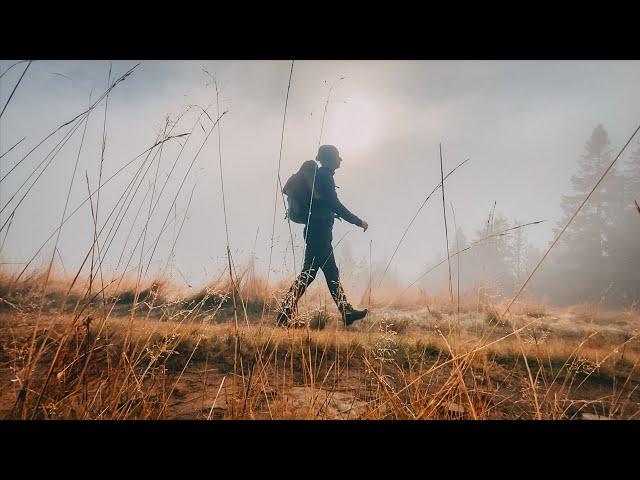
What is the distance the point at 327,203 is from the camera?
4.04 metres

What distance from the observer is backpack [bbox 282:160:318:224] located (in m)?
3.97

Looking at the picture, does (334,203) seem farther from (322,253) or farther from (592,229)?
(592,229)

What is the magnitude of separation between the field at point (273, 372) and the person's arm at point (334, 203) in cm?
149

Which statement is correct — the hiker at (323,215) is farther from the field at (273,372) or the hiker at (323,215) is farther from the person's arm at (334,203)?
the field at (273,372)

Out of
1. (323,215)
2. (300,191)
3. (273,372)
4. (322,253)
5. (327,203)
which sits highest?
(300,191)

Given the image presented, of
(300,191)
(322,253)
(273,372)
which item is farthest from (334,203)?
(273,372)

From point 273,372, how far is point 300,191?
2.35 metres

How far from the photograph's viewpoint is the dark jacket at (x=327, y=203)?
4.00 m

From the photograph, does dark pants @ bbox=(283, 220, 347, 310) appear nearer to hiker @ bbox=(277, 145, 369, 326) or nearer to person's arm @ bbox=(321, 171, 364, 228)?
hiker @ bbox=(277, 145, 369, 326)
